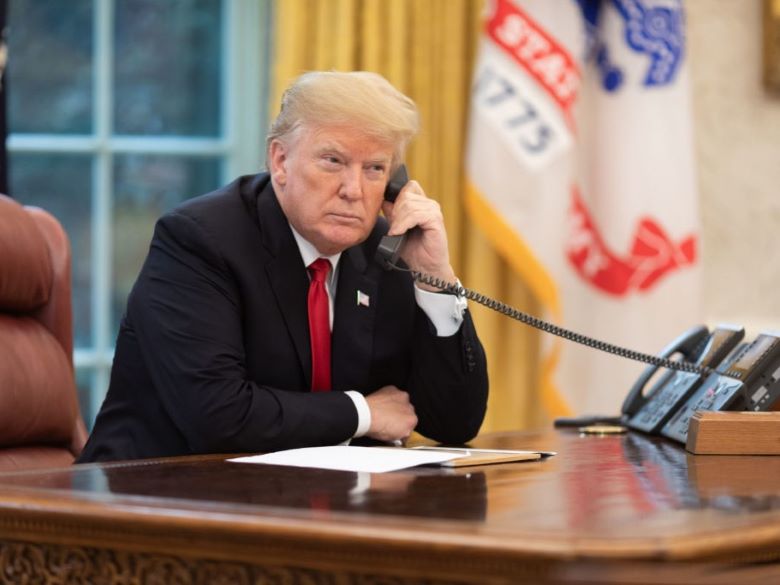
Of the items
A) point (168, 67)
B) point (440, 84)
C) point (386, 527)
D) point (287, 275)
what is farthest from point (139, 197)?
point (386, 527)

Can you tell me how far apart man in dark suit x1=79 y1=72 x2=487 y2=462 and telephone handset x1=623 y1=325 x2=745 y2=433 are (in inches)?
14.3

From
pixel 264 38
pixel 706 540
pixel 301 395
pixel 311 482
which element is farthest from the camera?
pixel 264 38

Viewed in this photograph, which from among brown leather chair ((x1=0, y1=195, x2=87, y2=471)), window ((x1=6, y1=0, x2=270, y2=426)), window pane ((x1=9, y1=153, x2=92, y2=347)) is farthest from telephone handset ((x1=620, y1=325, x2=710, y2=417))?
window pane ((x1=9, y1=153, x2=92, y2=347))

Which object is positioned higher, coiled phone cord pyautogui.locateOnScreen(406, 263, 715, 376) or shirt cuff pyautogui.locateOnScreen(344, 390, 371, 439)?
coiled phone cord pyautogui.locateOnScreen(406, 263, 715, 376)

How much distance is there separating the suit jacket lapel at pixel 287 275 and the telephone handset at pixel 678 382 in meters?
0.74

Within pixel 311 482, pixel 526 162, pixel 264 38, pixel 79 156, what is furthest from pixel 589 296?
pixel 311 482

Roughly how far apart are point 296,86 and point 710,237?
2.45 meters

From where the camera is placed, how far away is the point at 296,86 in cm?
271

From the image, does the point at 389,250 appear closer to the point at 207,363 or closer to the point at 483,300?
the point at 483,300

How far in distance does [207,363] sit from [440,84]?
6.96 feet

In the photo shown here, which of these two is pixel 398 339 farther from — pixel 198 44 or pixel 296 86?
pixel 198 44

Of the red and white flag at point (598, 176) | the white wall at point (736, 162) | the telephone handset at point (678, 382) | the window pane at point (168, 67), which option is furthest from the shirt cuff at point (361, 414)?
the white wall at point (736, 162)

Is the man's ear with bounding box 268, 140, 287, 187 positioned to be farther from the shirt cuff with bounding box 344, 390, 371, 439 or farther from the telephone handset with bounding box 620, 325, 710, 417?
the telephone handset with bounding box 620, 325, 710, 417

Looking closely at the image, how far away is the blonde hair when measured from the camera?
263 centimetres
